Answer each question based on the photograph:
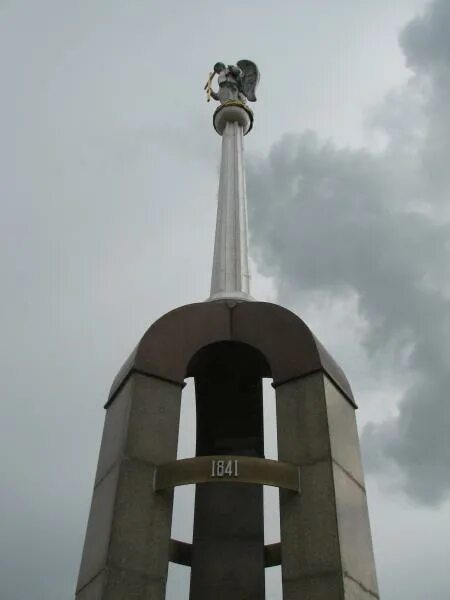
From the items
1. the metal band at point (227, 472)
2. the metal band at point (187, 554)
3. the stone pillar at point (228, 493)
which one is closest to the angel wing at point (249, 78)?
the stone pillar at point (228, 493)

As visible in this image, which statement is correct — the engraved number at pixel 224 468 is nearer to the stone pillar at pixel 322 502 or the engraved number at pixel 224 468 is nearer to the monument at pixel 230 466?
the monument at pixel 230 466

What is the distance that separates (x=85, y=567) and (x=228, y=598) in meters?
5.99

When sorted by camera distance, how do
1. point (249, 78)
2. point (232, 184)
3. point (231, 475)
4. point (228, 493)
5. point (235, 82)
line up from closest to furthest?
point (231, 475) → point (228, 493) → point (232, 184) → point (235, 82) → point (249, 78)

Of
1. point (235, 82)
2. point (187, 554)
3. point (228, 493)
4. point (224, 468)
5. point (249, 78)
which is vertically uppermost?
point (249, 78)

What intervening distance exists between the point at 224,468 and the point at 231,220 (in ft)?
38.4

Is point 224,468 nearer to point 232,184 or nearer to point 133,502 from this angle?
point 133,502

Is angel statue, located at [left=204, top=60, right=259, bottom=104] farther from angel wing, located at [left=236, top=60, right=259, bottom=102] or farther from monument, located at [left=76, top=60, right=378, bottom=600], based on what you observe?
monument, located at [left=76, top=60, right=378, bottom=600]

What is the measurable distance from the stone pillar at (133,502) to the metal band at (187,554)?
4.67 m

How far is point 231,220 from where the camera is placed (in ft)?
79.9

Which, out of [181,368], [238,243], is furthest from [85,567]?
[238,243]

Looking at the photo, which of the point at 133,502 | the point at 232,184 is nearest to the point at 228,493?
the point at 133,502

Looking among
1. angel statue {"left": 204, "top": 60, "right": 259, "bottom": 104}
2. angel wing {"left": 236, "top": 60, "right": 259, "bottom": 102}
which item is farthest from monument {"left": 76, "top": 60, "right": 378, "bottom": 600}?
angel wing {"left": 236, "top": 60, "right": 259, "bottom": 102}

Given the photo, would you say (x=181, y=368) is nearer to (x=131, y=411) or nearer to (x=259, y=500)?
(x=131, y=411)

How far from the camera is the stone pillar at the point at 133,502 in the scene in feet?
44.8
